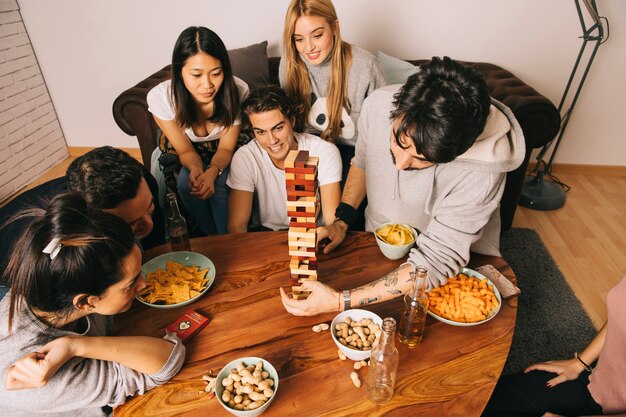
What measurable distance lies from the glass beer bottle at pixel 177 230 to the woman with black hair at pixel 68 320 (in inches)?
15.1

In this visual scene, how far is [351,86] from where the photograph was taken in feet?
7.47

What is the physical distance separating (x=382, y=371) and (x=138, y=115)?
2.28m

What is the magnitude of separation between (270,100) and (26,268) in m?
1.20

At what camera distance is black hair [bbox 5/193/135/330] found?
0.93m

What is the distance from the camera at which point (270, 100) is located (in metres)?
1.85

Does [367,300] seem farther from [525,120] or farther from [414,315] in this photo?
[525,120]

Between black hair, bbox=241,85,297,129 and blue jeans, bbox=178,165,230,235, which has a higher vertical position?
black hair, bbox=241,85,297,129

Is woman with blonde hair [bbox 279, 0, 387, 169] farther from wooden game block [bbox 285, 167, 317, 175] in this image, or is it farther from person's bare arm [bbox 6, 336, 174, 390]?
person's bare arm [bbox 6, 336, 174, 390]

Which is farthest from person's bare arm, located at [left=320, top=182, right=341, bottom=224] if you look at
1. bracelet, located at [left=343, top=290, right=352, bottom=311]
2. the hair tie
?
the hair tie

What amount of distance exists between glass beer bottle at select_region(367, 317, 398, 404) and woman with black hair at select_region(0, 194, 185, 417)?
50 cm

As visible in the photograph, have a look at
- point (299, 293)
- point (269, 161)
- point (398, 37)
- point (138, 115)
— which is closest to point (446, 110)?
point (299, 293)

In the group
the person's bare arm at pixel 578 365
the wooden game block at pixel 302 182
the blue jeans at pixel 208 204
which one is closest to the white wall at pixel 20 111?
the blue jeans at pixel 208 204

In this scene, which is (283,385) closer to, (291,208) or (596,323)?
(291,208)

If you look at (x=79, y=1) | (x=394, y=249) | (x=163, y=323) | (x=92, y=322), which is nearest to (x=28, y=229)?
(x=92, y=322)
